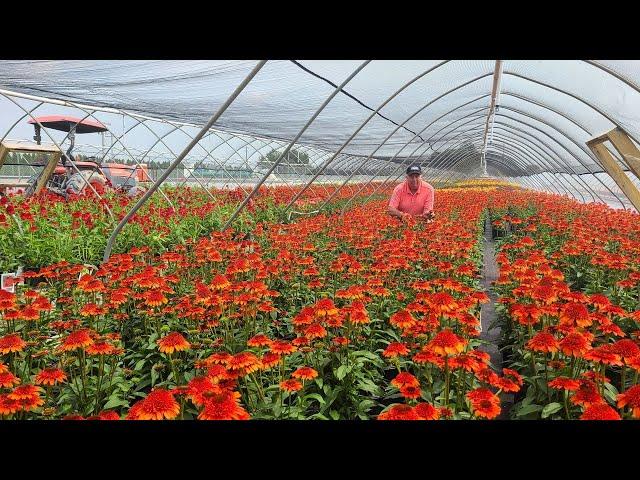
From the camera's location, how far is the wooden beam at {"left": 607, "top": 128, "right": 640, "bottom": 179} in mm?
5828

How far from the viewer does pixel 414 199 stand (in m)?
7.68

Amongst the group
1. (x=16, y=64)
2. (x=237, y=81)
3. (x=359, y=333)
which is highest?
→ (x=237, y=81)

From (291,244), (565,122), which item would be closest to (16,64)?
(291,244)

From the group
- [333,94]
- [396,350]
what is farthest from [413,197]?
[396,350]

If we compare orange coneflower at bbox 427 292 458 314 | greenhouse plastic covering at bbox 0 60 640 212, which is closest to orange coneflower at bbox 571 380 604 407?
orange coneflower at bbox 427 292 458 314

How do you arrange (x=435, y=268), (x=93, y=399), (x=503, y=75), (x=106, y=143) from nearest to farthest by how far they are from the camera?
(x=93, y=399)
(x=435, y=268)
(x=503, y=75)
(x=106, y=143)

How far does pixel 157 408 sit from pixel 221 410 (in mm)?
196

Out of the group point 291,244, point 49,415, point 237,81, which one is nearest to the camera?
point 49,415

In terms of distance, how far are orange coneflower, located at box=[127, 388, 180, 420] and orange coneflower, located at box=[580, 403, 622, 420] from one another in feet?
4.08

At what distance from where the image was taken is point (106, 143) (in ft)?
61.5

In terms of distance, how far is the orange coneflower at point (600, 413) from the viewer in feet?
5.16

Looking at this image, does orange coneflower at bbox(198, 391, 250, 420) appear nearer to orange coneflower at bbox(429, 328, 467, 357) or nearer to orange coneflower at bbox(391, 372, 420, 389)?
orange coneflower at bbox(391, 372, 420, 389)

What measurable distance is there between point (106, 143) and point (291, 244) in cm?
1597
